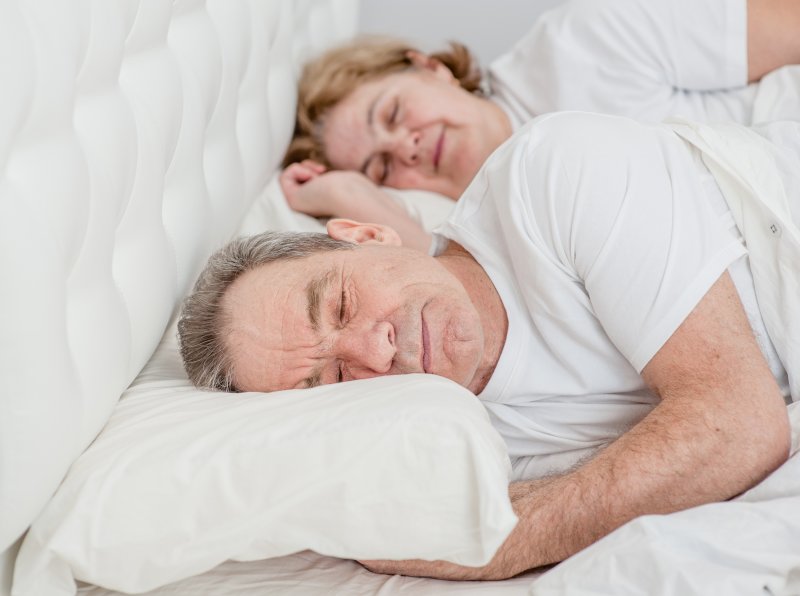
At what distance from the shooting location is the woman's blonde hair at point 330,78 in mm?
2217

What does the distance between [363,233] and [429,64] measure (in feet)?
3.27

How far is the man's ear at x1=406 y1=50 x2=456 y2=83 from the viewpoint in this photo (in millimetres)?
2373

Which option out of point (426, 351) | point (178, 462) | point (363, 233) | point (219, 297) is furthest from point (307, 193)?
point (178, 462)

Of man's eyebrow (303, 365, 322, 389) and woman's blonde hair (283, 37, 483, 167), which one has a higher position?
woman's blonde hair (283, 37, 483, 167)

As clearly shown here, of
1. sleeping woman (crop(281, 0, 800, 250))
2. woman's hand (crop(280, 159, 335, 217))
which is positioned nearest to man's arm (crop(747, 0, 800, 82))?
sleeping woman (crop(281, 0, 800, 250))

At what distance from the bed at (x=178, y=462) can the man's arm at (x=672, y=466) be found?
0.04 meters

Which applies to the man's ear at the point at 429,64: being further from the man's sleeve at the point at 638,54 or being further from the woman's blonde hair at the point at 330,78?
the man's sleeve at the point at 638,54

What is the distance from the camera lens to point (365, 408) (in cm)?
104

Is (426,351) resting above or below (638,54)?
below

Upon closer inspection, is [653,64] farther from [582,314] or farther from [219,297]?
[219,297]

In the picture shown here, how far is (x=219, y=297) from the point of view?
1.36 m

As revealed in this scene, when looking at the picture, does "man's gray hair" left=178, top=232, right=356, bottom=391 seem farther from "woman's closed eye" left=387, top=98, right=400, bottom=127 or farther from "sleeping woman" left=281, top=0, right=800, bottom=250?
"woman's closed eye" left=387, top=98, right=400, bottom=127

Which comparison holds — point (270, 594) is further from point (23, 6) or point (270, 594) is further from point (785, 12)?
point (785, 12)

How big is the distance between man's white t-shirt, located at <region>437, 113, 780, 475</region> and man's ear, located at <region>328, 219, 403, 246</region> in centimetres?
11
